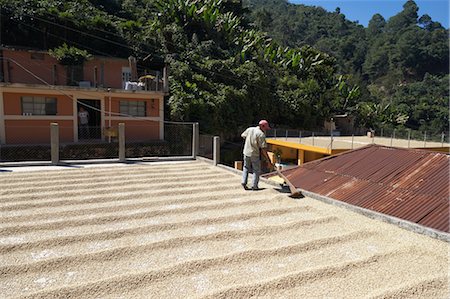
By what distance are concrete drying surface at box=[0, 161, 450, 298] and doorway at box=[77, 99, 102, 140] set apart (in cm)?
1038

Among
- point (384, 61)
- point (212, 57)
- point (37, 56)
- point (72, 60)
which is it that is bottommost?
point (72, 60)

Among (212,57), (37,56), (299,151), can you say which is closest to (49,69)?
(37,56)

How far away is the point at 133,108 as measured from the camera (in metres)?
18.4

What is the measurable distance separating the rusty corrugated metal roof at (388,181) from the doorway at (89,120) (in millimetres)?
11489

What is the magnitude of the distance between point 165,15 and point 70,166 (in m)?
26.9

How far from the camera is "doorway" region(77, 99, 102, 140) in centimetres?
1636

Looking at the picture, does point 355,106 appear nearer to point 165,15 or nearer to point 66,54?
point 165,15

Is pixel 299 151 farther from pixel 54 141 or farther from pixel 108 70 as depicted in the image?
pixel 54 141

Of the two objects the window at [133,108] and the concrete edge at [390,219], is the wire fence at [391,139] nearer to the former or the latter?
the window at [133,108]

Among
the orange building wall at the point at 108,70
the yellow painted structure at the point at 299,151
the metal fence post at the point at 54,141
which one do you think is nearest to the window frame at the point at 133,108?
the orange building wall at the point at 108,70

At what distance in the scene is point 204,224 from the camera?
15.8 feet

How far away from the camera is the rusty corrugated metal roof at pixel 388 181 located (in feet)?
16.4

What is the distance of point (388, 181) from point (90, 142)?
1329 cm

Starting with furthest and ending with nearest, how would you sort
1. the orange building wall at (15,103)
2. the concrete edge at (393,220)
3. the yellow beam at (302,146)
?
1. the yellow beam at (302,146)
2. the orange building wall at (15,103)
3. the concrete edge at (393,220)
